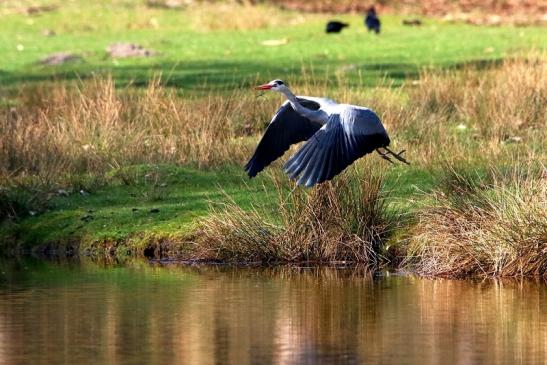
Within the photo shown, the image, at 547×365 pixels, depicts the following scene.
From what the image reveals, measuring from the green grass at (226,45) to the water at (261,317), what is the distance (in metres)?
8.60

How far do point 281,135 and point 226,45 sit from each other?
60.5 ft

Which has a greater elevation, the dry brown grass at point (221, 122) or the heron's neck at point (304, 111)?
the heron's neck at point (304, 111)

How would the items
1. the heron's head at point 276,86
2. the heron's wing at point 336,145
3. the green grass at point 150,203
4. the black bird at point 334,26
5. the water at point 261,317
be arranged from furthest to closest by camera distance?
the black bird at point 334,26 < the green grass at point 150,203 < the heron's head at point 276,86 < the heron's wing at point 336,145 < the water at point 261,317

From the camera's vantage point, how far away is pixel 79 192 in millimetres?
15125

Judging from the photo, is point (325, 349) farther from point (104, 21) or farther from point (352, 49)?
point (104, 21)

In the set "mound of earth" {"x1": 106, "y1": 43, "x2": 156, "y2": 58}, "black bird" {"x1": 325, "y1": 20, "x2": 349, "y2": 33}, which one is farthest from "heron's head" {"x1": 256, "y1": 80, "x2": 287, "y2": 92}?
"black bird" {"x1": 325, "y1": 20, "x2": 349, "y2": 33}

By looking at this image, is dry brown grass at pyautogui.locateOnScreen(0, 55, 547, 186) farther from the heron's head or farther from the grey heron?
the heron's head

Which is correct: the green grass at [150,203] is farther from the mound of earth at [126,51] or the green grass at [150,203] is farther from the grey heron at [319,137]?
the mound of earth at [126,51]

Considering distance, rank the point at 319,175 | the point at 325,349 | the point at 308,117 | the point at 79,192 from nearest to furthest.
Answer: the point at 325,349, the point at 319,175, the point at 308,117, the point at 79,192

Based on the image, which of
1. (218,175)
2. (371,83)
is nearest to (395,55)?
(371,83)

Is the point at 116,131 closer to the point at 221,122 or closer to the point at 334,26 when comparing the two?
the point at 221,122

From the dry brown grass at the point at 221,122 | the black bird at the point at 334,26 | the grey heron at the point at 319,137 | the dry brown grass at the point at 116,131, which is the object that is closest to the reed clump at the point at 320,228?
the grey heron at the point at 319,137

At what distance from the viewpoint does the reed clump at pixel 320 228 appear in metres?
12.4

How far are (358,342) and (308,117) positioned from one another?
3.20 metres
